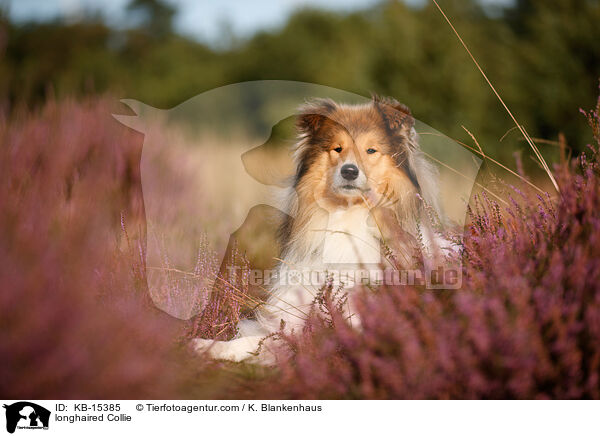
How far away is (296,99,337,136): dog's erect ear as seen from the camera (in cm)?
294

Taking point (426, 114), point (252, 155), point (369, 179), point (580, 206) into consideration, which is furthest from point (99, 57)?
point (580, 206)

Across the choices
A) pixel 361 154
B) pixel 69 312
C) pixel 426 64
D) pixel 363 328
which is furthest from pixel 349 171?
pixel 426 64

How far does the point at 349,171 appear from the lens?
272 centimetres

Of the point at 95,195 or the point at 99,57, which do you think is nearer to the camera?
the point at 95,195

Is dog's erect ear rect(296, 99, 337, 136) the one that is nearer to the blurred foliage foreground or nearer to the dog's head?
the dog's head

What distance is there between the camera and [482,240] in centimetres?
247

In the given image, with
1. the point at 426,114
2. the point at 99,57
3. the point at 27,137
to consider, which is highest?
the point at 99,57

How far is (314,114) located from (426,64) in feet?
14.3

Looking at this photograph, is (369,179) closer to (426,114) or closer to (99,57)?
(426,114)

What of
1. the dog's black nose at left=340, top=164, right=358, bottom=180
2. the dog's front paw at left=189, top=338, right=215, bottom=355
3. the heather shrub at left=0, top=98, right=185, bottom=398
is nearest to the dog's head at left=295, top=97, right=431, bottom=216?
the dog's black nose at left=340, top=164, right=358, bottom=180

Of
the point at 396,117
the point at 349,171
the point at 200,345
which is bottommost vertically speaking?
the point at 200,345

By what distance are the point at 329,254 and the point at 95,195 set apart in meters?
1.44

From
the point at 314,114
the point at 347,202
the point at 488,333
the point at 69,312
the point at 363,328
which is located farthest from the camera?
the point at 314,114

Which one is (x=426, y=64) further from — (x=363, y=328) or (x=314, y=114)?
(x=363, y=328)
